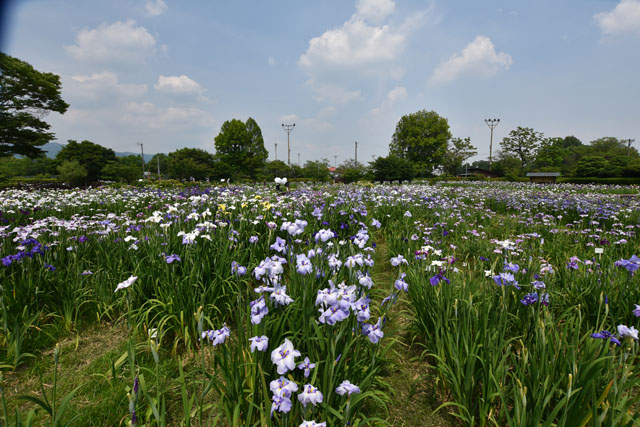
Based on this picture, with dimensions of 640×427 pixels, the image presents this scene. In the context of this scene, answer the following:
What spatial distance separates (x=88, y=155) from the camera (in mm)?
47625

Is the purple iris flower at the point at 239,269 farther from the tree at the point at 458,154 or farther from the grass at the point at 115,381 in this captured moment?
the tree at the point at 458,154

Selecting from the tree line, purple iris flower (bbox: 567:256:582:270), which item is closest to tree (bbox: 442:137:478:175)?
the tree line

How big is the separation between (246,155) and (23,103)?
30.2m

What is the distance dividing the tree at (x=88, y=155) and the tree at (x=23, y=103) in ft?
83.9

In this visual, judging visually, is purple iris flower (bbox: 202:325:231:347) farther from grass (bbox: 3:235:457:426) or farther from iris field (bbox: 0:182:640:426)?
grass (bbox: 3:235:457:426)

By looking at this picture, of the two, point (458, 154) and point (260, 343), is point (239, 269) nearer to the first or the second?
point (260, 343)

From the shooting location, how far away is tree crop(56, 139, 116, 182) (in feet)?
156

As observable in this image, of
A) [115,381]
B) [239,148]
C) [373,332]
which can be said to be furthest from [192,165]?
[373,332]

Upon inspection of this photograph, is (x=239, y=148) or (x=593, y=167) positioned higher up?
(x=239, y=148)

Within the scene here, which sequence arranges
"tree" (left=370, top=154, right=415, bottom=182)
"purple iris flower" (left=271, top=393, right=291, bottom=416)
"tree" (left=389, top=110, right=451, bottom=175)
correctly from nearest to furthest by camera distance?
1. "purple iris flower" (left=271, top=393, right=291, bottom=416)
2. "tree" (left=370, top=154, right=415, bottom=182)
3. "tree" (left=389, top=110, right=451, bottom=175)

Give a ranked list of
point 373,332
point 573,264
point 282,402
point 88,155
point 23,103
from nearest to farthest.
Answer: point 282,402 → point 373,332 → point 573,264 → point 23,103 → point 88,155

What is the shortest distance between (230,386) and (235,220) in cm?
370

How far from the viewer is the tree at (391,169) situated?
120ft

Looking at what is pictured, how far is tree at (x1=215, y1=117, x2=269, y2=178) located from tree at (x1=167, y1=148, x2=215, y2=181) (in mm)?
4793
